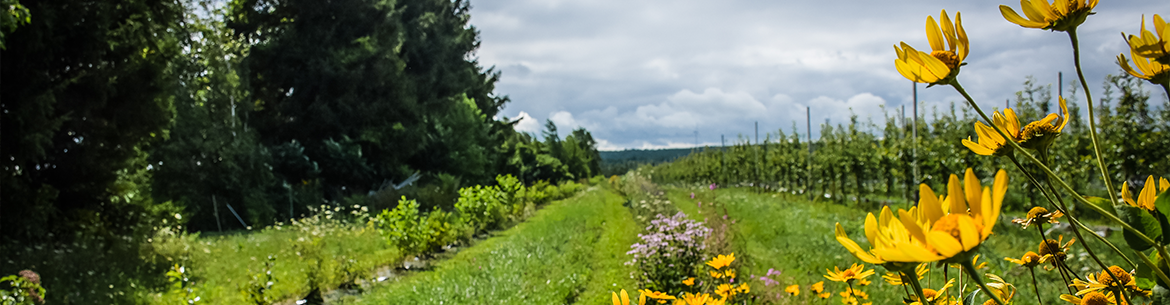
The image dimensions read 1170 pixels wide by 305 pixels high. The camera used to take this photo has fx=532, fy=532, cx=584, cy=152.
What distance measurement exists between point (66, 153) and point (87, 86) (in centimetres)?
98

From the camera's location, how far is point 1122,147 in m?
8.45

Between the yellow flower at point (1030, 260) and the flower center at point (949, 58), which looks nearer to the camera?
the flower center at point (949, 58)

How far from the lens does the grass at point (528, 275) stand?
15.6ft

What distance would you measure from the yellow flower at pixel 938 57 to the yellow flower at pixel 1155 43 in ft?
0.52

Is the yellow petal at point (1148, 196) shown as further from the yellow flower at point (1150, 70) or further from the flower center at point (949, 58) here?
the flower center at point (949, 58)

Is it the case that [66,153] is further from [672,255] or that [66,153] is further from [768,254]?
[768,254]

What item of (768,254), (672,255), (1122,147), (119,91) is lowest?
(768,254)

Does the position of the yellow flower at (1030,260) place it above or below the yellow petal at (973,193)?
below

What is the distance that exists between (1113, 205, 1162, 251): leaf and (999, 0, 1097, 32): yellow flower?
0.71ft

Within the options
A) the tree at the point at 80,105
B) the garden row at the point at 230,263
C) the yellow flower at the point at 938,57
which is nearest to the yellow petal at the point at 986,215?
the yellow flower at the point at 938,57

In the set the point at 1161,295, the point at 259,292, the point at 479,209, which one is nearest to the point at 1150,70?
the point at 1161,295

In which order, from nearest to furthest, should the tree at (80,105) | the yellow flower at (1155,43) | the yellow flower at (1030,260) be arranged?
the yellow flower at (1155,43), the yellow flower at (1030,260), the tree at (80,105)

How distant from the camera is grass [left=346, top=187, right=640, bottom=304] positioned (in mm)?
4758

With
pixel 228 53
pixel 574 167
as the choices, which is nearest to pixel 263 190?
pixel 228 53
